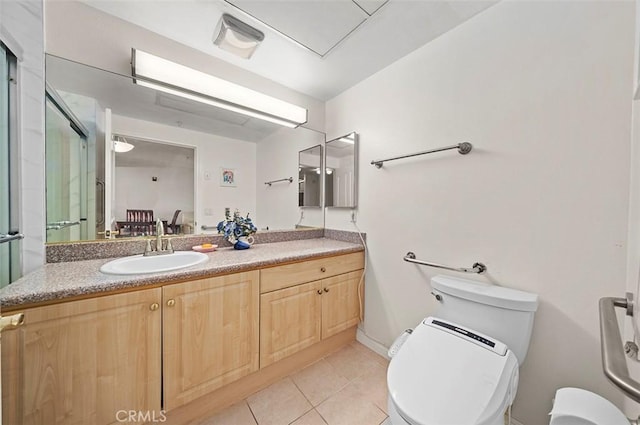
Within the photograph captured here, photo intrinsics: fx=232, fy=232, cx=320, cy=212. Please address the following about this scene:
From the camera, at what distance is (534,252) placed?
1142 mm

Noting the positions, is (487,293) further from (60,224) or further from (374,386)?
(60,224)

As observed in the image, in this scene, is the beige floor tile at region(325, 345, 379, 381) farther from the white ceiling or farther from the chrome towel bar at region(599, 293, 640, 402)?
the white ceiling

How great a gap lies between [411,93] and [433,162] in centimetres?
55

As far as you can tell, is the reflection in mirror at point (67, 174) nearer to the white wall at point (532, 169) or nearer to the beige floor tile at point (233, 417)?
the beige floor tile at point (233, 417)

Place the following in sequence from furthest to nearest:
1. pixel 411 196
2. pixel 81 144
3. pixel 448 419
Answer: pixel 411 196 < pixel 81 144 < pixel 448 419

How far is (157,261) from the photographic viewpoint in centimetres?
141


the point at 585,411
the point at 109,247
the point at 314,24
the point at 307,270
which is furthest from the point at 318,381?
the point at 314,24

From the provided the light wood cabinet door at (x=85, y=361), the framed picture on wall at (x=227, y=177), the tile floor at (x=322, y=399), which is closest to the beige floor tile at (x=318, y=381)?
the tile floor at (x=322, y=399)

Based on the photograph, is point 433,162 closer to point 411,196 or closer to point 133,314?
point 411,196

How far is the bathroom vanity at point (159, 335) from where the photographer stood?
86 cm

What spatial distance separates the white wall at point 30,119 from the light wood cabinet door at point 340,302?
159 cm

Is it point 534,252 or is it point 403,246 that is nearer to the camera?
point 534,252

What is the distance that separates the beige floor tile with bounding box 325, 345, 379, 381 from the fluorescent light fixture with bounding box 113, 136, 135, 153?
202 cm

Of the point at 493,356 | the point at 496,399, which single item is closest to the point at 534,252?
the point at 493,356
